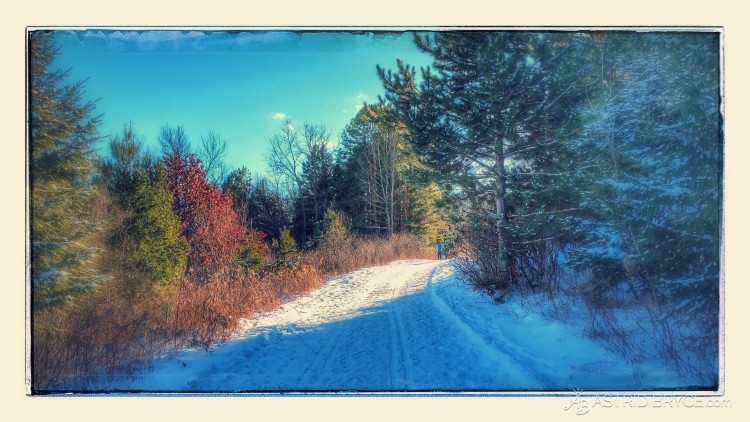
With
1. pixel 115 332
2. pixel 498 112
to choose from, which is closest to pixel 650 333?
pixel 498 112

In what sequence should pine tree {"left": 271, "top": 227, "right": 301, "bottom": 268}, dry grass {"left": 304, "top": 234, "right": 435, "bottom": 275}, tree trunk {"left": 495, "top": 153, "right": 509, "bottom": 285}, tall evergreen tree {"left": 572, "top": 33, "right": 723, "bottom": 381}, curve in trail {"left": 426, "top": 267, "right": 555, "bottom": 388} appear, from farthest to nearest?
dry grass {"left": 304, "top": 234, "right": 435, "bottom": 275} < tree trunk {"left": 495, "top": 153, "right": 509, "bottom": 285} < pine tree {"left": 271, "top": 227, "right": 301, "bottom": 268} < curve in trail {"left": 426, "top": 267, "right": 555, "bottom": 388} < tall evergreen tree {"left": 572, "top": 33, "right": 723, "bottom": 381}

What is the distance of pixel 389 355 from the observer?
127 inches

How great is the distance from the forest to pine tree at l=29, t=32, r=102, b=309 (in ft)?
0.04

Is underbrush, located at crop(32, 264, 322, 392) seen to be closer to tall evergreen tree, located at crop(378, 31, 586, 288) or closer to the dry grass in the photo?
the dry grass

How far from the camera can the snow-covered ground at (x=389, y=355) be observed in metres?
2.88

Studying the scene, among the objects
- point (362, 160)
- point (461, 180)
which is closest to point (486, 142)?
point (461, 180)

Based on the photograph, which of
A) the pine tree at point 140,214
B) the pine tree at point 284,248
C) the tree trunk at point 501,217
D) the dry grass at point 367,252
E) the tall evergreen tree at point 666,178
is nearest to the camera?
the tall evergreen tree at point 666,178

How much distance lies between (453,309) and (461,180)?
173cm

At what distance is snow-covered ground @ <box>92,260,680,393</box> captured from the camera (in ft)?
9.46

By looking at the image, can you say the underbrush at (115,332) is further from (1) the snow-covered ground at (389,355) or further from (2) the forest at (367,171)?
(1) the snow-covered ground at (389,355)

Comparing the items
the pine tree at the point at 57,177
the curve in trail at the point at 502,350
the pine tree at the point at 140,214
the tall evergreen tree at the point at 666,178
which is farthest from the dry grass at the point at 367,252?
the pine tree at the point at 57,177

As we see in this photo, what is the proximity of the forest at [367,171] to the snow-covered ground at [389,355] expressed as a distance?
26 centimetres

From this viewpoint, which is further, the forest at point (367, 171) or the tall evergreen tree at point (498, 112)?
the tall evergreen tree at point (498, 112)

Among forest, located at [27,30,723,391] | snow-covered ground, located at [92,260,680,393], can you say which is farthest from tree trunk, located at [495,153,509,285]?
snow-covered ground, located at [92,260,680,393]
